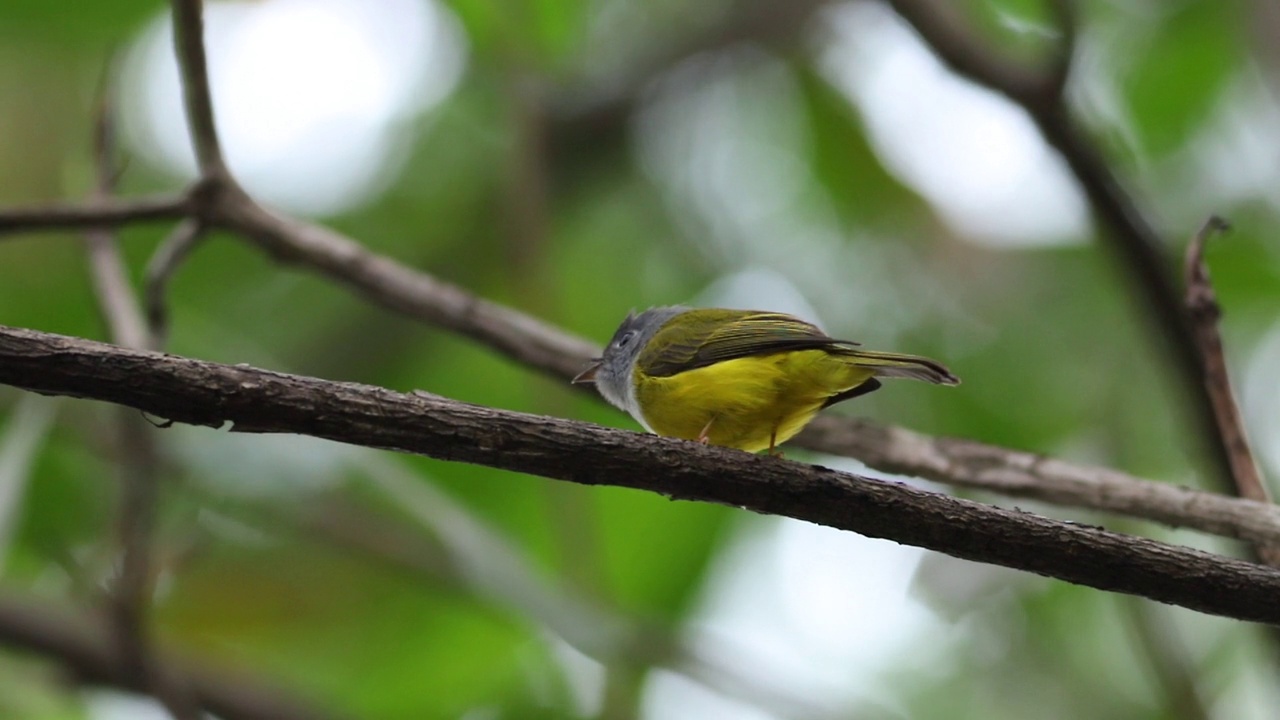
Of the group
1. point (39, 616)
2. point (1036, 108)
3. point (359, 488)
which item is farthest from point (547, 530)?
point (1036, 108)

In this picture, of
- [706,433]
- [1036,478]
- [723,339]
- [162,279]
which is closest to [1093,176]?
[1036,478]

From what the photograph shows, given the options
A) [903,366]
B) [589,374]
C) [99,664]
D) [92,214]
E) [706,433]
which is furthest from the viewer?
[99,664]

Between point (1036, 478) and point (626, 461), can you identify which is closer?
point (626, 461)

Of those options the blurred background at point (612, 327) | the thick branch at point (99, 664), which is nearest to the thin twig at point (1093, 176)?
the blurred background at point (612, 327)

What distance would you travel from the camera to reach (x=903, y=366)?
3100 millimetres

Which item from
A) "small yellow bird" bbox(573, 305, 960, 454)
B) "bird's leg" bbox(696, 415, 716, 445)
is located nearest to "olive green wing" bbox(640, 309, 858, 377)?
"small yellow bird" bbox(573, 305, 960, 454)

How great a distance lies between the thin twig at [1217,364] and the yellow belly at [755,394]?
94 cm

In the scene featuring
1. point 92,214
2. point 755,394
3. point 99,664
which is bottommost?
point 99,664

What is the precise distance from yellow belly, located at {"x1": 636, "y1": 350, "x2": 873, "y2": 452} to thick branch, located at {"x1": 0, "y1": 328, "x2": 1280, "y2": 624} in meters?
0.93

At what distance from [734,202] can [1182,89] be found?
2718mm

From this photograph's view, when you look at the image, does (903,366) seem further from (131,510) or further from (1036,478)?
(131,510)

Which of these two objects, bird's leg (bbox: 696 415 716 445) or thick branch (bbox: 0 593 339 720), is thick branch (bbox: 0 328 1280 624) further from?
thick branch (bbox: 0 593 339 720)

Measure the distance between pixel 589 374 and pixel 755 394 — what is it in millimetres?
900

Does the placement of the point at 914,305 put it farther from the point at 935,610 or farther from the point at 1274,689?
the point at 1274,689
